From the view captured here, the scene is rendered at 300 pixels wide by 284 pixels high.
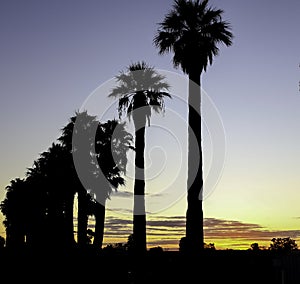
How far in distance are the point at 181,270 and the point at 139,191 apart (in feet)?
35.6

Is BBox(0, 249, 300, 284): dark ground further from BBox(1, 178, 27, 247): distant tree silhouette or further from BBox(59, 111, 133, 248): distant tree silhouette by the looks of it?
BBox(1, 178, 27, 247): distant tree silhouette

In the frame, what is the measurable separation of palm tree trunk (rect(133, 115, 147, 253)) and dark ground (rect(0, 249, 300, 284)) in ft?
15.0

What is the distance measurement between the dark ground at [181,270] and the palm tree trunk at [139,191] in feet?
15.0

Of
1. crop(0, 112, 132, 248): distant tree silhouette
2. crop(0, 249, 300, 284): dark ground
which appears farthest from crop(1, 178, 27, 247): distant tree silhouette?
crop(0, 249, 300, 284): dark ground

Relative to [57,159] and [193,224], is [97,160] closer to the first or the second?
[57,159]

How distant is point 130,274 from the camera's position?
25766 millimetres

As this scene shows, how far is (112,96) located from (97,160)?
9762mm

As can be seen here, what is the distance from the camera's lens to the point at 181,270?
27203 millimetres

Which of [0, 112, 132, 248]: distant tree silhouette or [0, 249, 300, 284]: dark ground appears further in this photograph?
[0, 112, 132, 248]: distant tree silhouette

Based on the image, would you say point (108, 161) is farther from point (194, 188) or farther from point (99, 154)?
point (194, 188)

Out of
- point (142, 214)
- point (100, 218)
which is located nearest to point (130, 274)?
point (142, 214)

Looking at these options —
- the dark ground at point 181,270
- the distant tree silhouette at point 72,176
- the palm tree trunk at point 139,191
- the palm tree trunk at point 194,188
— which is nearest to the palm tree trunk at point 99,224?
the distant tree silhouette at point 72,176

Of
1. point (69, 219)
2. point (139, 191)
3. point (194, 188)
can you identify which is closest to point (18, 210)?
point (69, 219)

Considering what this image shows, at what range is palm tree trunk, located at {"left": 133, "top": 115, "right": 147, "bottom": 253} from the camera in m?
36.2
